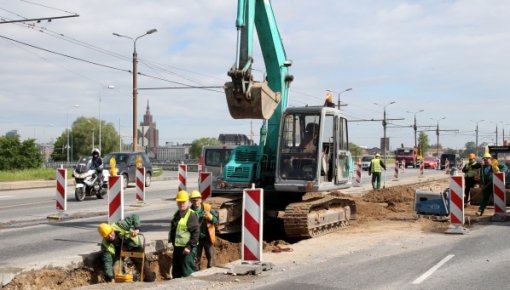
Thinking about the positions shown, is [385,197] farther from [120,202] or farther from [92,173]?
[120,202]

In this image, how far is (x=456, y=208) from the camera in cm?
1350

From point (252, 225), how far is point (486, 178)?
425 inches

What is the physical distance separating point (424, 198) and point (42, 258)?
405 inches

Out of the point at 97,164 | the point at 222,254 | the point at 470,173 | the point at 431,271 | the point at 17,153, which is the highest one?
the point at 17,153

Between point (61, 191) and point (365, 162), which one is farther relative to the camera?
point (365, 162)

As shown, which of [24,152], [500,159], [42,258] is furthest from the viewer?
[24,152]

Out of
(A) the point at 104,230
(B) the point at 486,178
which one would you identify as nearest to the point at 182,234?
(A) the point at 104,230

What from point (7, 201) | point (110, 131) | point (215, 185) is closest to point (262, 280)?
point (215, 185)

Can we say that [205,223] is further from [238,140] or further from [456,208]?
[238,140]

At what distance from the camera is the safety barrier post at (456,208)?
1345 cm

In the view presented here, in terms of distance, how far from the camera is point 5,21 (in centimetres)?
2128

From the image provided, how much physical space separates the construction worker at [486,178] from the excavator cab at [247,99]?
330 inches

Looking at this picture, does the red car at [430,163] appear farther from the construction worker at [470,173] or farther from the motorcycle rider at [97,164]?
the motorcycle rider at [97,164]

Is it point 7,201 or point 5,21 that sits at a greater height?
point 5,21
